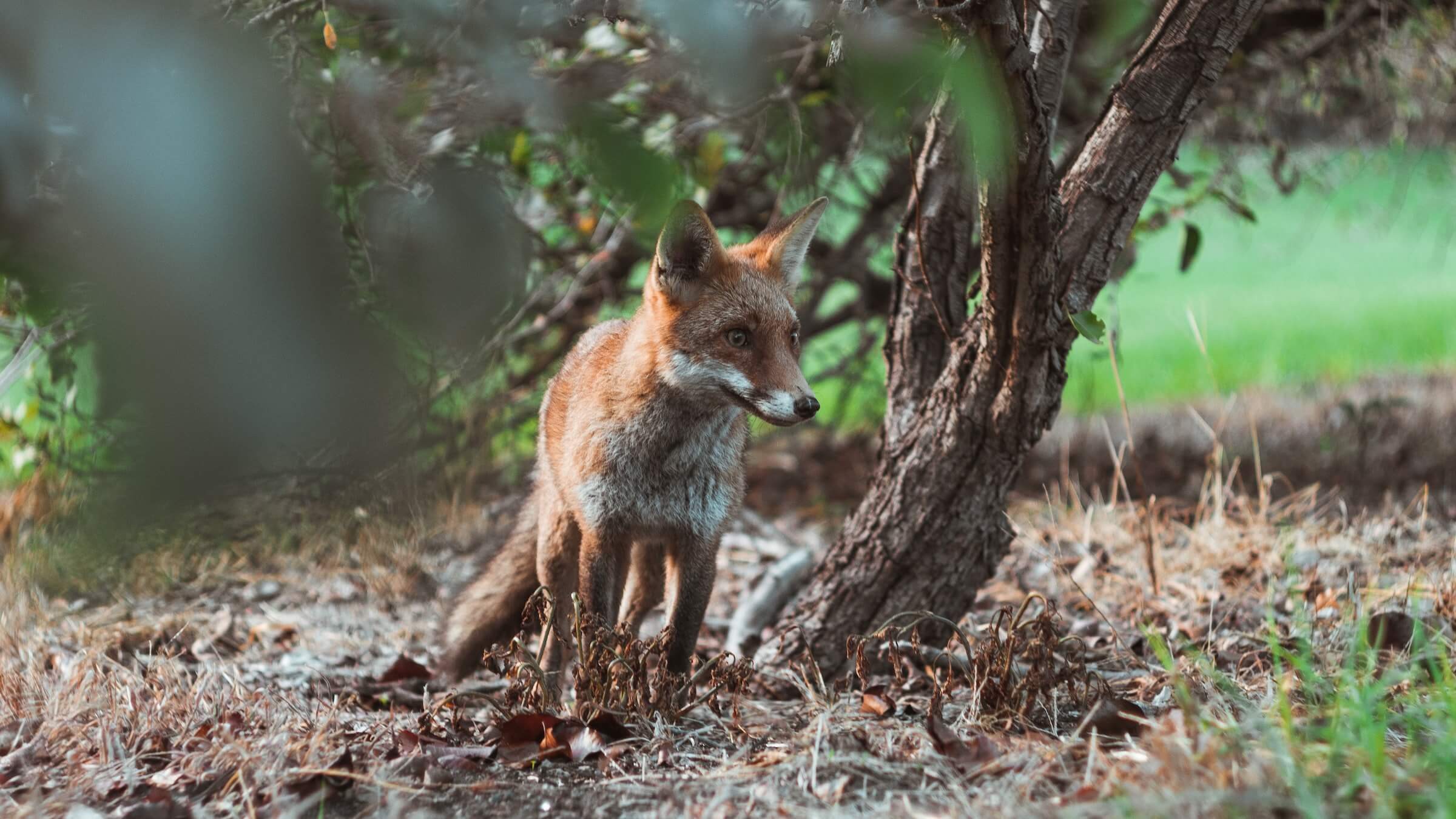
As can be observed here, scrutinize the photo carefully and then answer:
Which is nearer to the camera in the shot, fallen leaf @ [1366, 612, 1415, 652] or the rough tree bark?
the rough tree bark

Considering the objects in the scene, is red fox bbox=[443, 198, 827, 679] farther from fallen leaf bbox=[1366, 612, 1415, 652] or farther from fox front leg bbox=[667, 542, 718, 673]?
fallen leaf bbox=[1366, 612, 1415, 652]

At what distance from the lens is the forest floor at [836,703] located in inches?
84.7

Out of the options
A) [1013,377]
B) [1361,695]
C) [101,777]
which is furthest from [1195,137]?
[101,777]

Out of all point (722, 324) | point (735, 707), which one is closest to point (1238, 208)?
point (722, 324)

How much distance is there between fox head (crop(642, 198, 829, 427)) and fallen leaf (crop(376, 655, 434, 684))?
1.55 meters

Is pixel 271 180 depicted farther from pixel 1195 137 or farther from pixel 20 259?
pixel 1195 137

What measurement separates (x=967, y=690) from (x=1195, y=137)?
16.3ft

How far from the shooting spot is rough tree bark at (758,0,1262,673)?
9.65 feet

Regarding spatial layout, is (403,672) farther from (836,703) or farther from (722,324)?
(722,324)

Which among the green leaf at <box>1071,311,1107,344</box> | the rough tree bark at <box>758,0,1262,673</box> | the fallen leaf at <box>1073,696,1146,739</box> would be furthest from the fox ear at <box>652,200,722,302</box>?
the fallen leaf at <box>1073,696,1146,739</box>

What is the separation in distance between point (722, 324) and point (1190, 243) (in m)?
2.27

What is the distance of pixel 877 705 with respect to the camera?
308cm

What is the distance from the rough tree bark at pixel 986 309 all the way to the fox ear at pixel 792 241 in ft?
1.13

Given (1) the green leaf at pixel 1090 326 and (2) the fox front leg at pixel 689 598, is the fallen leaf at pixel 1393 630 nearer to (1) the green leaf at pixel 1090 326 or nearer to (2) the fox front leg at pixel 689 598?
(1) the green leaf at pixel 1090 326
